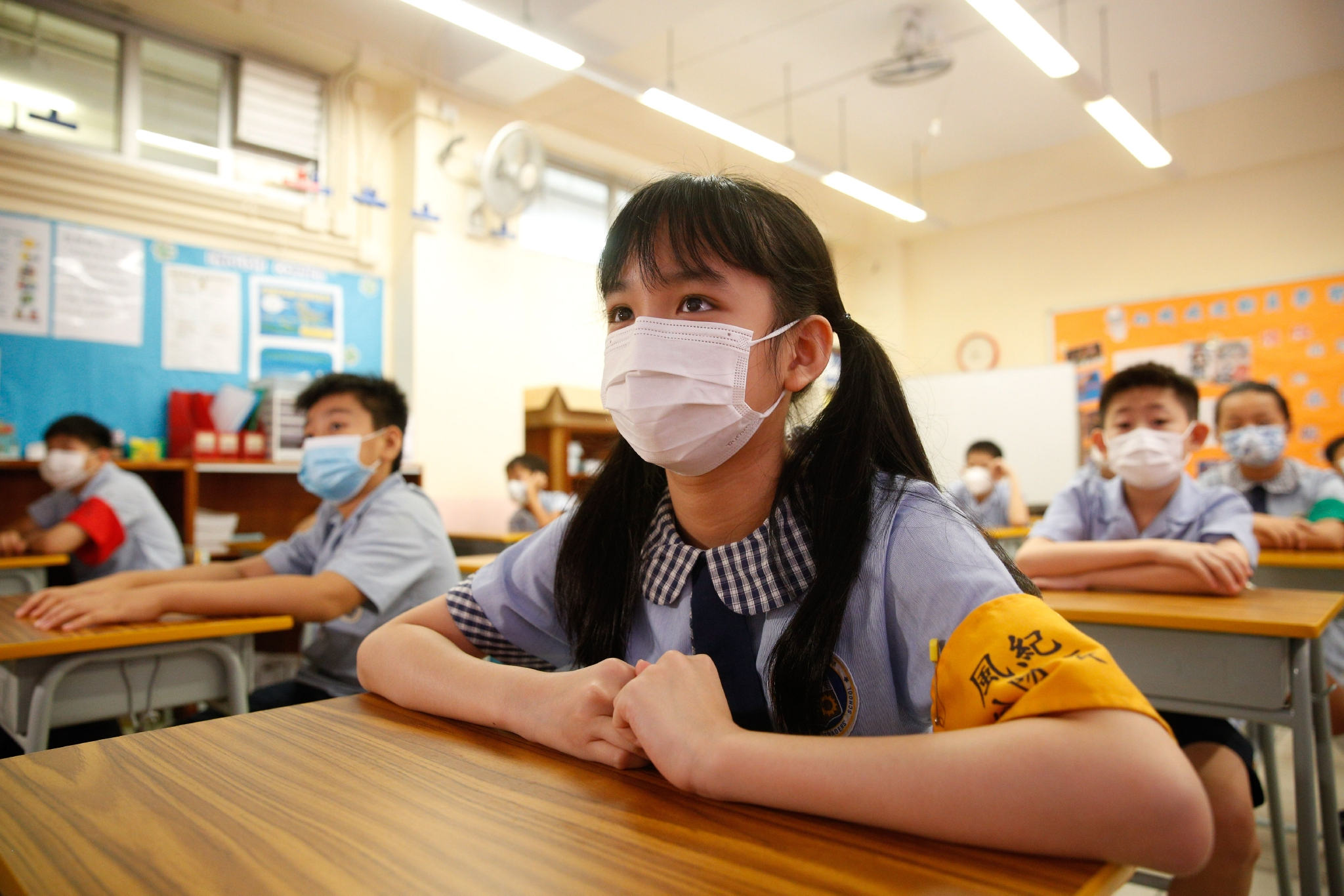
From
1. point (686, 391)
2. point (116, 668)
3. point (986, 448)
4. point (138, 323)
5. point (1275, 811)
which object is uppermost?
point (138, 323)

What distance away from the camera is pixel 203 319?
14.0 ft

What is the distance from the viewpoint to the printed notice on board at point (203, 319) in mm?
4176

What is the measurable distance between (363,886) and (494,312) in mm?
4923

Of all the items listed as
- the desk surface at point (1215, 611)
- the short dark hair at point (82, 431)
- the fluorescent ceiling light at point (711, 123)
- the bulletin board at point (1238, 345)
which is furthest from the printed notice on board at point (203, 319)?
the bulletin board at point (1238, 345)

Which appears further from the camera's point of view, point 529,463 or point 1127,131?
point 1127,131

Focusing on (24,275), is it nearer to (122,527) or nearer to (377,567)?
(122,527)

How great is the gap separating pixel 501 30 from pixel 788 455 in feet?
10.8

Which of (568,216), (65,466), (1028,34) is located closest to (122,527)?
(65,466)

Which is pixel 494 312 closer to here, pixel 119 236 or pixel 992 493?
pixel 119 236

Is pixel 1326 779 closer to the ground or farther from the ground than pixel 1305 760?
closer to the ground

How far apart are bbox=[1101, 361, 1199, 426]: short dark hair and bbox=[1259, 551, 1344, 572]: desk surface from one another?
0.60m

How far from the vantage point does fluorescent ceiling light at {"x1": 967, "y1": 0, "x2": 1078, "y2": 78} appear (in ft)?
11.3

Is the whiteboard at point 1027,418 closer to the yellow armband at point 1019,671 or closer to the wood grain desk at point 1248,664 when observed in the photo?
the wood grain desk at point 1248,664

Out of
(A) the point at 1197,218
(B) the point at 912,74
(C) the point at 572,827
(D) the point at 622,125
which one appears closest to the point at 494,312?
(D) the point at 622,125
